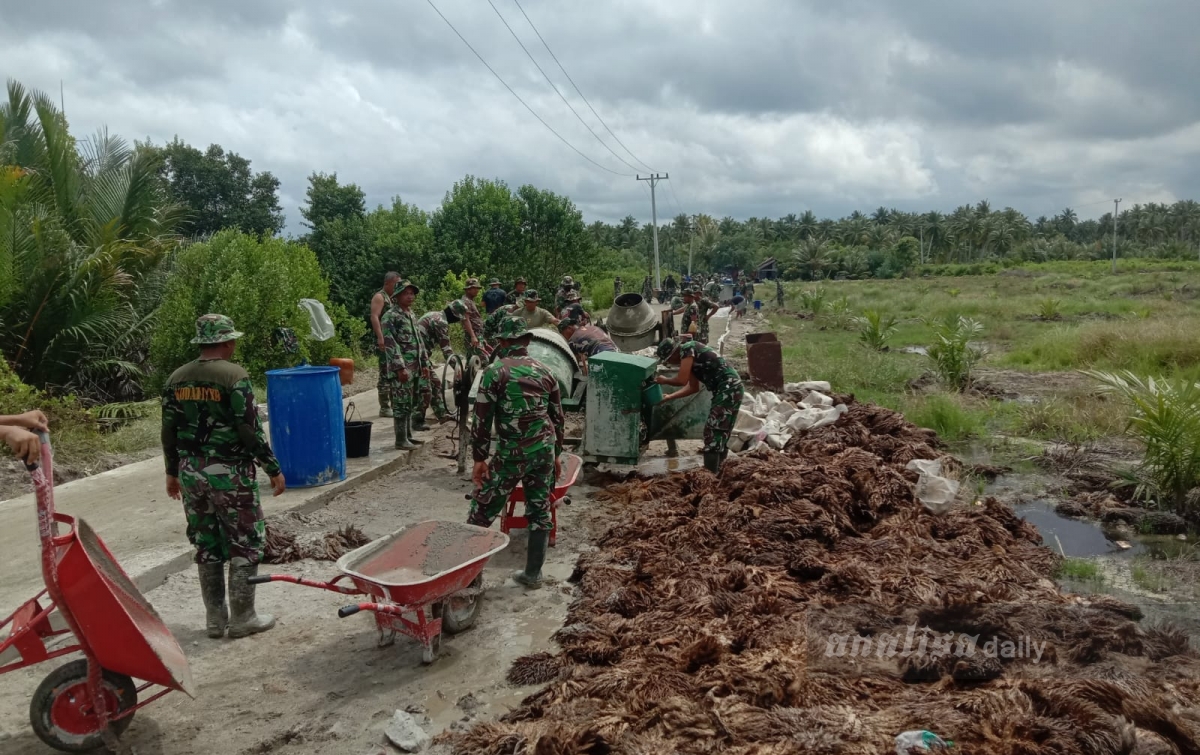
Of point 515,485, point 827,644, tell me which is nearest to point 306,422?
point 515,485

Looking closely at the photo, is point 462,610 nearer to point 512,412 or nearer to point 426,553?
point 426,553

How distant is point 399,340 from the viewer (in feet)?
28.9

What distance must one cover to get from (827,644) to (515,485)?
2145 mm

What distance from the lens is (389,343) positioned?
8805 millimetres

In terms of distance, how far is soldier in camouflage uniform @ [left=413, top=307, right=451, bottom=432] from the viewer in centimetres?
928

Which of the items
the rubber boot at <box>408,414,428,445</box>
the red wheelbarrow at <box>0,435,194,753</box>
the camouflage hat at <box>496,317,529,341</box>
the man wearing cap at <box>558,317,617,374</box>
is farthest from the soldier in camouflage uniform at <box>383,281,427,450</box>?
the red wheelbarrow at <box>0,435,194,753</box>

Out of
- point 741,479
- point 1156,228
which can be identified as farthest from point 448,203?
point 1156,228

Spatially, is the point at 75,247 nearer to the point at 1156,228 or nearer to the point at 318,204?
the point at 318,204

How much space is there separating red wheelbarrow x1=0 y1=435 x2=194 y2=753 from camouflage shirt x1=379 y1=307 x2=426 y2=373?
17.0 ft

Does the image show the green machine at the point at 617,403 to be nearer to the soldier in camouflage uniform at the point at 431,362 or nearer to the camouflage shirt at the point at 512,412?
the soldier in camouflage uniform at the point at 431,362

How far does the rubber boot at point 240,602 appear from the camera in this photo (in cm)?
467

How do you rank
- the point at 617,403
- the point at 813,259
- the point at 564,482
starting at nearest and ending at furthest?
the point at 564,482
the point at 617,403
the point at 813,259

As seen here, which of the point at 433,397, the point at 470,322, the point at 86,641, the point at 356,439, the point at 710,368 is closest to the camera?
the point at 86,641

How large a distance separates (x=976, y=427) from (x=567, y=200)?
2111 cm
